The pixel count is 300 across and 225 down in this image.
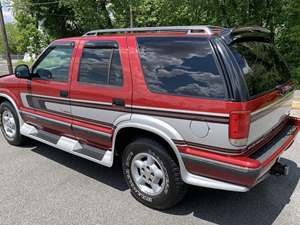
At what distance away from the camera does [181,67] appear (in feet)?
10.4

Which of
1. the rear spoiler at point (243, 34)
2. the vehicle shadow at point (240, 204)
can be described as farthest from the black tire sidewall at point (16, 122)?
the rear spoiler at point (243, 34)

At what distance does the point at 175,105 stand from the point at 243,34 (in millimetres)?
1018

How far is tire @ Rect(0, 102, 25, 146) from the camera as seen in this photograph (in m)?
5.48

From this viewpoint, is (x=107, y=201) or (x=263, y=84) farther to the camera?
(x=107, y=201)

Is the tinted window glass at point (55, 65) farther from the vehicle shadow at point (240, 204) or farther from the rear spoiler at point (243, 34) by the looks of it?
the vehicle shadow at point (240, 204)

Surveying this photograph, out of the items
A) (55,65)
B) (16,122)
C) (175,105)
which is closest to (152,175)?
(175,105)

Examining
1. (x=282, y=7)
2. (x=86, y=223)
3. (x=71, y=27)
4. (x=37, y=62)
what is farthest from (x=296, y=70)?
(x=71, y=27)

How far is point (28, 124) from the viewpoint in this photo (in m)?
5.26

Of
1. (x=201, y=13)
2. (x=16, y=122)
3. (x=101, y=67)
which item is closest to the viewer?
(x=101, y=67)

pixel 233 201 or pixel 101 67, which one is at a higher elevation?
pixel 101 67

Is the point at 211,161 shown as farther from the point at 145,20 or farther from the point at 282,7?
the point at 145,20

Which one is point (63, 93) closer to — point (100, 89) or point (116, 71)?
point (100, 89)

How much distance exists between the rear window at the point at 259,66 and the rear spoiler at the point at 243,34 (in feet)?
0.19

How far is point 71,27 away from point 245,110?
3177 cm
